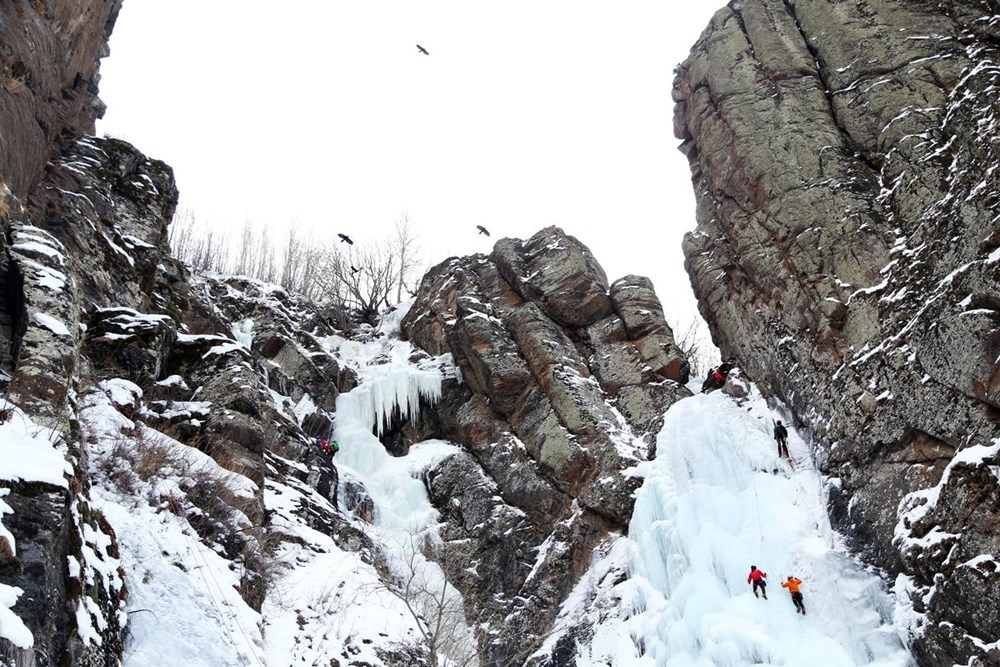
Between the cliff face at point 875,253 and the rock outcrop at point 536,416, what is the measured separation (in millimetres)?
2694

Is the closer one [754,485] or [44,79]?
[44,79]

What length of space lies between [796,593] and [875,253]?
734 cm

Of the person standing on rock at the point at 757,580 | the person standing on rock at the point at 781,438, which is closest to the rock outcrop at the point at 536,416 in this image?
the person standing on rock at the point at 781,438

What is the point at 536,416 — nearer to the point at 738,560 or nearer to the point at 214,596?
the point at 738,560

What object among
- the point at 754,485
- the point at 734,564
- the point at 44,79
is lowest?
the point at 734,564

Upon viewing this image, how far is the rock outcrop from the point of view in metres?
16.7

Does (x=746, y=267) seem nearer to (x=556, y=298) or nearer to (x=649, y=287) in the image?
(x=649, y=287)

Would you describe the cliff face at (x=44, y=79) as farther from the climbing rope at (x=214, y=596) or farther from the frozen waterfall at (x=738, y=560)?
the frozen waterfall at (x=738, y=560)

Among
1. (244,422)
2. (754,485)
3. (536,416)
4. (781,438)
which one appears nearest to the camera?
(244,422)

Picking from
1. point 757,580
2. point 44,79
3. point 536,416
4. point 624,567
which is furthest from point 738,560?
point 44,79

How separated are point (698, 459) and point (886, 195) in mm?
7126

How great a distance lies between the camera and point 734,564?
44.8 feet

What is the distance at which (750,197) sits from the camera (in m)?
18.5

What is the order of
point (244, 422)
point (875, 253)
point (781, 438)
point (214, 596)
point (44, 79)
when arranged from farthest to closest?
point (781, 438), point (875, 253), point (44, 79), point (244, 422), point (214, 596)
